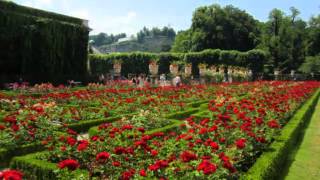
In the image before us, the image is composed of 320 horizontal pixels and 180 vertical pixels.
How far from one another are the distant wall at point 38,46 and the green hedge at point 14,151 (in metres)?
16.7

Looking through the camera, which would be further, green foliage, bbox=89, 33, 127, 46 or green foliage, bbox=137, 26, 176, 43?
green foliage, bbox=89, 33, 127, 46

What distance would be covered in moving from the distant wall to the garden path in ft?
56.8

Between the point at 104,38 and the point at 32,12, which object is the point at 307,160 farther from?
the point at 104,38

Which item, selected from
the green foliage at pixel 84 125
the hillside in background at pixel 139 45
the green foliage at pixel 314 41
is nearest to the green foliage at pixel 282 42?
the green foliage at pixel 314 41

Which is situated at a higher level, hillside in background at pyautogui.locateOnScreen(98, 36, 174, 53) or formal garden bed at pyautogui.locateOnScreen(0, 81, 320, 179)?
hillside in background at pyautogui.locateOnScreen(98, 36, 174, 53)

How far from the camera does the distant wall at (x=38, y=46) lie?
83.6 feet

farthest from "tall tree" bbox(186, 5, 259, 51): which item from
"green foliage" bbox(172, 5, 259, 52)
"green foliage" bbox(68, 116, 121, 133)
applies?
"green foliage" bbox(68, 116, 121, 133)

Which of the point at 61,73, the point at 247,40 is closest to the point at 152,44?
the point at 247,40

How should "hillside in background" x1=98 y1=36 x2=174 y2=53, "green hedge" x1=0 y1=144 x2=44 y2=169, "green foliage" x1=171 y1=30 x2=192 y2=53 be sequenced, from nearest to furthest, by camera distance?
"green hedge" x1=0 y1=144 x2=44 y2=169
"green foliage" x1=171 y1=30 x2=192 y2=53
"hillside in background" x1=98 y1=36 x2=174 y2=53

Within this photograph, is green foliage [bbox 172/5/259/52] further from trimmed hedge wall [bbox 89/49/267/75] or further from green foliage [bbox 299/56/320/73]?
trimmed hedge wall [bbox 89/49/267/75]

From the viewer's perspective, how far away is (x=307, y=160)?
27.8ft

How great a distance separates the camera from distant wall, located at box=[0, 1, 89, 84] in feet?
83.6

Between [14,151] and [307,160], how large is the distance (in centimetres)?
579

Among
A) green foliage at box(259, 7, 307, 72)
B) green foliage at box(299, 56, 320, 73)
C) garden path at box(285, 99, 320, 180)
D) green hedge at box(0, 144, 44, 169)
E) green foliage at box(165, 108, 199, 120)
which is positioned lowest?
garden path at box(285, 99, 320, 180)
